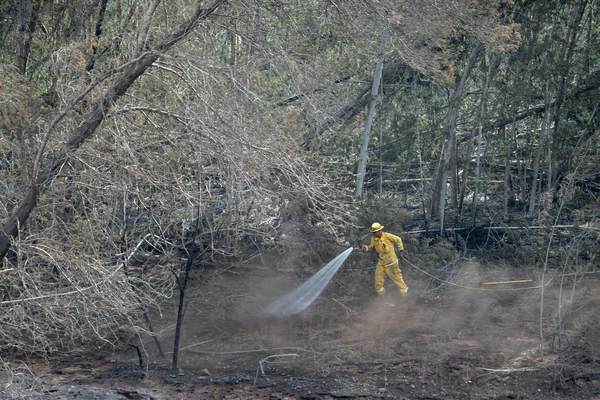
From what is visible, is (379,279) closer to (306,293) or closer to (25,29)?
(306,293)

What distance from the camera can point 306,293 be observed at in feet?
33.8

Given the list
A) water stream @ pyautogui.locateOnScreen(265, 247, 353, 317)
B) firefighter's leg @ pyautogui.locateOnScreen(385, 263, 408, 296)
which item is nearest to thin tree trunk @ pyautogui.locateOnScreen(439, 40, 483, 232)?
firefighter's leg @ pyautogui.locateOnScreen(385, 263, 408, 296)

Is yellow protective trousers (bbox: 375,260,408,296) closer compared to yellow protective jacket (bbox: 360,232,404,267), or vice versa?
yellow protective jacket (bbox: 360,232,404,267)

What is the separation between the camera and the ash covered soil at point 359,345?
6555mm

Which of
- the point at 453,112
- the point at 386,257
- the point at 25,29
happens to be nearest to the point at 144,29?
the point at 25,29

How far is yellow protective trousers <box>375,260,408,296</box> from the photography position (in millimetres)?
9703

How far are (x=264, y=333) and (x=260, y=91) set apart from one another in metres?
4.53

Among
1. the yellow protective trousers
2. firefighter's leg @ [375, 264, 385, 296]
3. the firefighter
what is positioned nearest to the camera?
the firefighter

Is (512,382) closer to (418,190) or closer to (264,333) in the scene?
(264,333)

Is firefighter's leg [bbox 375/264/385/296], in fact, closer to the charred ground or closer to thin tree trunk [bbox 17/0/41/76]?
the charred ground

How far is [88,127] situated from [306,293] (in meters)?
5.96

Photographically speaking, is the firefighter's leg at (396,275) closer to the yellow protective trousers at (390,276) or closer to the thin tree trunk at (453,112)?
the yellow protective trousers at (390,276)

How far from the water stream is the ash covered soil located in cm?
22

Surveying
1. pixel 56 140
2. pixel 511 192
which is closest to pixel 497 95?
pixel 511 192
